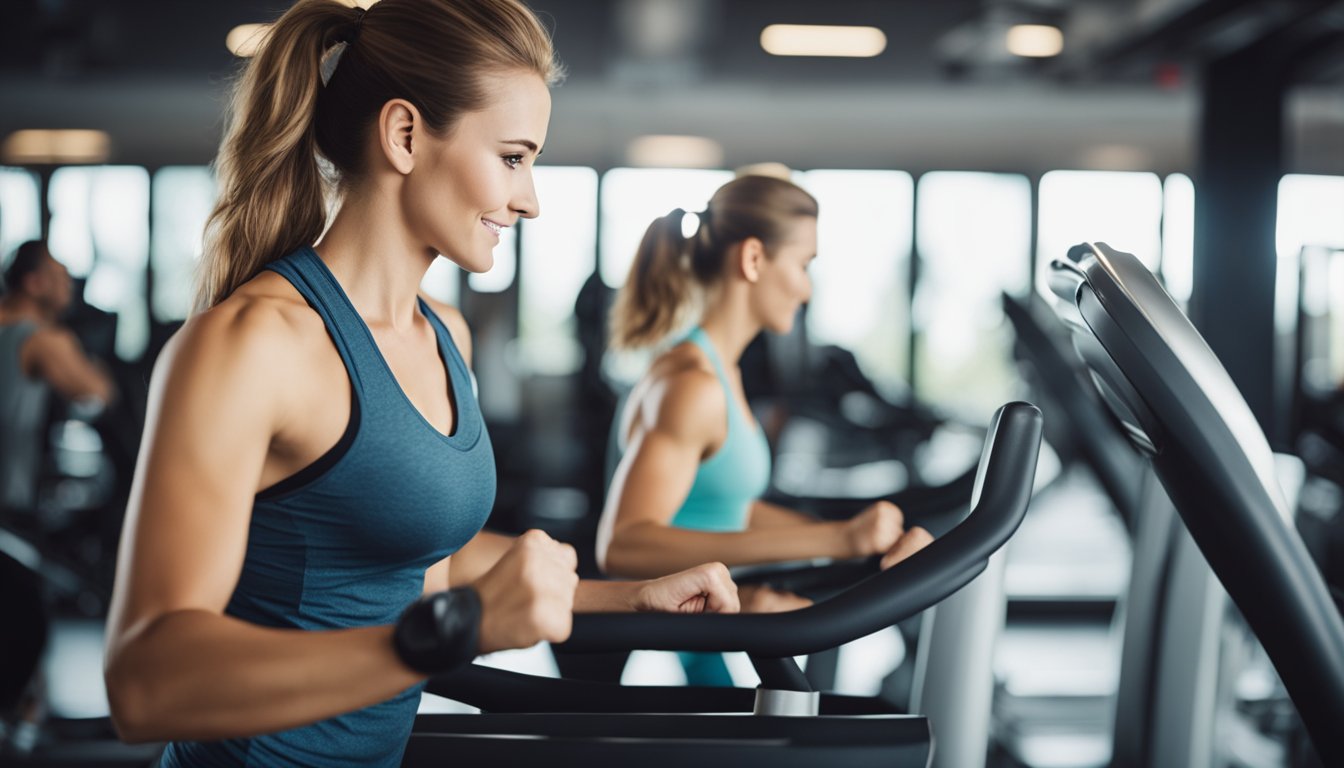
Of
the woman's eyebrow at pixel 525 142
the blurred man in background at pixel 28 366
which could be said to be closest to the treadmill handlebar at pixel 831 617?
the woman's eyebrow at pixel 525 142

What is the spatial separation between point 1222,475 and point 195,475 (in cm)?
76

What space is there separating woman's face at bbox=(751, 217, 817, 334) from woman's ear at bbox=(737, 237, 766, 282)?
1 cm

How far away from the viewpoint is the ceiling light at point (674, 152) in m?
8.41

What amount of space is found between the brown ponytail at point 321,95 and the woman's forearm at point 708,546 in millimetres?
721

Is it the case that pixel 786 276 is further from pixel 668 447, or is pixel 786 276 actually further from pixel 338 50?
pixel 338 50

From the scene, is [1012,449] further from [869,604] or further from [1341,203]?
[1341,203]

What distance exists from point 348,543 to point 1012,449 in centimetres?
53

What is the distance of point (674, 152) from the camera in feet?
27.9

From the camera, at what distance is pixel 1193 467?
89 centimetres

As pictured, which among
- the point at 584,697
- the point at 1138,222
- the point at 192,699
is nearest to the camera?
the point at 192,699

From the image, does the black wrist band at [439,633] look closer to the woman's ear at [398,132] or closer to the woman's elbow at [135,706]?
the woman's elbow at [135,706]

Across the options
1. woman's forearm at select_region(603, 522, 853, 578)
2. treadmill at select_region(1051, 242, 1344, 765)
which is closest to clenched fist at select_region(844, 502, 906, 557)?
woman's forearm at select_region(603, 522, 853, 578)

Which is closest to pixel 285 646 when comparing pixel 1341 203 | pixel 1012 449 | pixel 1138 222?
pixel 1012 449

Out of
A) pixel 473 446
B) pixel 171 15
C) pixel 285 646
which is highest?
pixel 171 15
